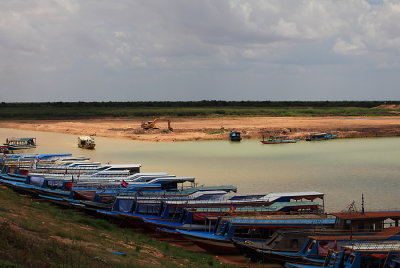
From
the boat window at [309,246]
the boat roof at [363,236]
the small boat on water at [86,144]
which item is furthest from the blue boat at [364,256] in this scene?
the small boat on water at [86,144]

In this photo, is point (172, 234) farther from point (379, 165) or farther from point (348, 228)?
point (379, 165)

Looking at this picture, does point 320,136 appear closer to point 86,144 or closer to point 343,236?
point 86,144

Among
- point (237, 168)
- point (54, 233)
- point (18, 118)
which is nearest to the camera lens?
point (54, 233)

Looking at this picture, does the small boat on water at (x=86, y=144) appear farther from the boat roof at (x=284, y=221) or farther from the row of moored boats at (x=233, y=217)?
the boat roof at (x=284, y=221)

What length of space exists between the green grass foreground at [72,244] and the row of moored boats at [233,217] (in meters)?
1.39

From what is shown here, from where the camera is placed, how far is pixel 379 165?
41.4 m

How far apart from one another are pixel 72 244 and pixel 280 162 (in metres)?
30.9

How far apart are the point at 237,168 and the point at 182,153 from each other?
11671mm

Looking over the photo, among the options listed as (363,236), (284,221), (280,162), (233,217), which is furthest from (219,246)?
(280,162)

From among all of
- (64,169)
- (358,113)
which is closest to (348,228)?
(64,169)

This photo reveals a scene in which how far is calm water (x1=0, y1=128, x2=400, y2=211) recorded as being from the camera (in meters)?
30.8

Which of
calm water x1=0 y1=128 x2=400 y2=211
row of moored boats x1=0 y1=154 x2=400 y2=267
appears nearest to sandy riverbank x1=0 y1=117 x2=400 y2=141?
calm water x1=0 y1=128 x2=400 y2=211

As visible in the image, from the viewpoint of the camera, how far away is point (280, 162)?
144 ft

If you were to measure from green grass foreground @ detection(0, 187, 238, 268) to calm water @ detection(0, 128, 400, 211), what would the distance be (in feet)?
35.1
